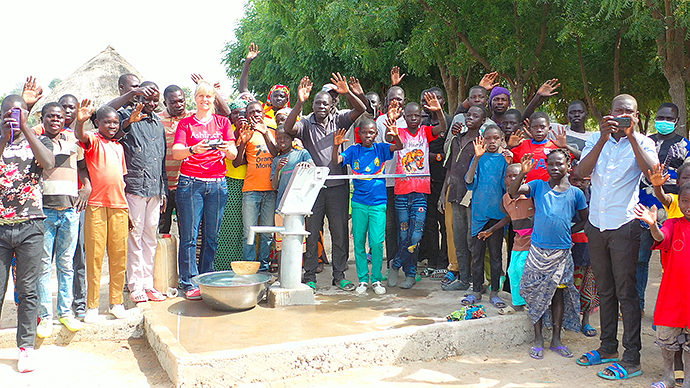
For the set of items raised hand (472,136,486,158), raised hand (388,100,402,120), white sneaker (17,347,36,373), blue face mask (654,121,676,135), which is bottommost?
white sneaker (17,347,36,373)

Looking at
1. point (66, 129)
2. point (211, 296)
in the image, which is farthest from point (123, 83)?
point (211, 296)

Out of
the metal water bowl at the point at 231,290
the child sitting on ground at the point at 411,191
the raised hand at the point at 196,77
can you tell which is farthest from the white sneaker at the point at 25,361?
the child sitting on ground at the point at 411,191

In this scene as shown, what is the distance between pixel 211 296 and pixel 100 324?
0.83 meters

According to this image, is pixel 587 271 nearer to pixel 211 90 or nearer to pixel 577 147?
pixel 577 147

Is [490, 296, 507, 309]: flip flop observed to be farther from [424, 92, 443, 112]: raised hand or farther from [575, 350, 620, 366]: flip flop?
[424, 92, 443, 112]: raised hand

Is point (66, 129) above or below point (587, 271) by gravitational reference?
above

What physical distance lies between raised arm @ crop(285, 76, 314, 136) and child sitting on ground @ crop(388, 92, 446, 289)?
102 cm

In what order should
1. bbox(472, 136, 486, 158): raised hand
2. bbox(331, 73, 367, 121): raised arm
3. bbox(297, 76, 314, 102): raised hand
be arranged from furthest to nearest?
bbox(331, 73, 367, 121): raised arm < bbox(297, 76, 314, 102): raised hand < bbox(472, 136, 486, 158): raised hand

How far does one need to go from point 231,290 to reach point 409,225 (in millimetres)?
1775

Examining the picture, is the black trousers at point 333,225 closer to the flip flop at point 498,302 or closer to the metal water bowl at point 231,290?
the metal water bowl at point 231,290

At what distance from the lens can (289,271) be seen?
4.75 m

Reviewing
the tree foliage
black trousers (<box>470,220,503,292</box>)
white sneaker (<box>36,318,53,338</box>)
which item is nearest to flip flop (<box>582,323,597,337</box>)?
black trousers (<box>470,220,503,292</box>)

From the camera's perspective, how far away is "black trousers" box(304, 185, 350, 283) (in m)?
5.18

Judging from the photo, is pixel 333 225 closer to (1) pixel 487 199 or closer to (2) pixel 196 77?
(1) pixel 487 199
